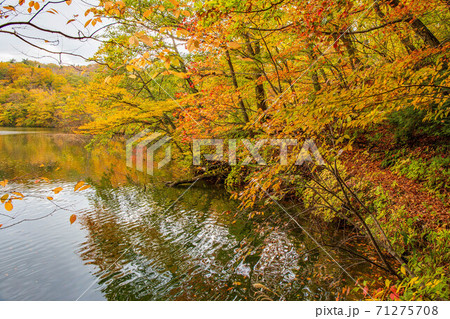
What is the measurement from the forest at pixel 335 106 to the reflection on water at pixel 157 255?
773 mm

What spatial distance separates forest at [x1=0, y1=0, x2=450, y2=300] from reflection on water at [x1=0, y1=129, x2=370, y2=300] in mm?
773

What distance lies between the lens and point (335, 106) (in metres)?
2.29

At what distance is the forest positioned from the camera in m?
2.56

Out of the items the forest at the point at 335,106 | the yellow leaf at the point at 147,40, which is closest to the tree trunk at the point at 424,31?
the forest at the point at 335,106

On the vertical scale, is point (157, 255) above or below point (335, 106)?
below

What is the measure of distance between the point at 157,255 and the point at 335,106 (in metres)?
4.75

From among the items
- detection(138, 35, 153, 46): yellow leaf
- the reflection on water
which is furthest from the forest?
the reflection on water

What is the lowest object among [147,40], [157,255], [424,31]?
[157,255]

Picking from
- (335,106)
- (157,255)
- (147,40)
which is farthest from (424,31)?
(157,255)

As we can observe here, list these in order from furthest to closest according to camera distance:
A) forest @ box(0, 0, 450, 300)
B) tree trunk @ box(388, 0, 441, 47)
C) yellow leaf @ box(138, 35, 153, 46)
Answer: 1. tree trunk @ box(388, 0, 441, 47)
2. forest @ box(0, 0, 450, 300)
3. yellow leaf @ box(138, 35, 153, 46)

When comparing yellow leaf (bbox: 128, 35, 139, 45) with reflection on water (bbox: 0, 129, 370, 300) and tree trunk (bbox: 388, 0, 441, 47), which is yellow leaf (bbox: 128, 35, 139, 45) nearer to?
reflection on water (bbox: 0, 129, 370, 300)

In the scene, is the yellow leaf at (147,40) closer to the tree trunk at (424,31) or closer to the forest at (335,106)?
the forest at (335,106)

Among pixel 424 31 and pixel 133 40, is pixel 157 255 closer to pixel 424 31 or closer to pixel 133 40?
pixel 133 40
